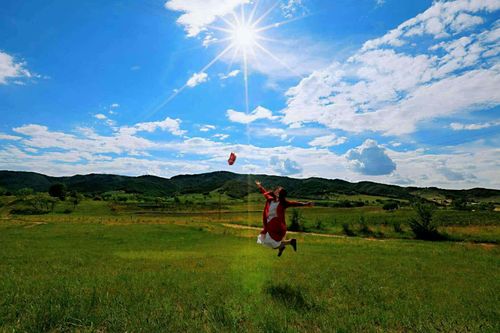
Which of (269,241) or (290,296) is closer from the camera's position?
(290,296)

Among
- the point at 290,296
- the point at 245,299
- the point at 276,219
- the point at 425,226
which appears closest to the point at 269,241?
the point at 276,219

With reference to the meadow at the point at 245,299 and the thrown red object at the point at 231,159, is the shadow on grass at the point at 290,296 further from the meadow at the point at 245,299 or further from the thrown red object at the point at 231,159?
the thrown red object at the point at 231,159

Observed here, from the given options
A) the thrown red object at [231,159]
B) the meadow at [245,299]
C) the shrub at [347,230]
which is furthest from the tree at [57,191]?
the thrown red object at [231,159]

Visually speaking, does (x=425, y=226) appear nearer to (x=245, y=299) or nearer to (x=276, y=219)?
(x=276, y=219)

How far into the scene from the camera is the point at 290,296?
10922mm

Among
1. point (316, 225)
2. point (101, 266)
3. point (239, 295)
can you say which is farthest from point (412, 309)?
point (316, 225)

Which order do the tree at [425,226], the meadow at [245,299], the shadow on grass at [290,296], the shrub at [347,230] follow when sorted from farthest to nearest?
the shrub at [347,230], the tree at [425,226], the shadow on grass at [290,296], the meadow at [245,299]

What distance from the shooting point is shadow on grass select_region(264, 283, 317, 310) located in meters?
9.78

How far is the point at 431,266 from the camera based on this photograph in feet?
64.2

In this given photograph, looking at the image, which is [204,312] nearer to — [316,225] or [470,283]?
[470,283]

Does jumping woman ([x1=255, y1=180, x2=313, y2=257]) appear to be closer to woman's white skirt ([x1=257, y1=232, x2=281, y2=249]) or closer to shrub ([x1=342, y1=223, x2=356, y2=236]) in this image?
woman's white skirt ([x1=257, y1=232, x2=281, y2=249])

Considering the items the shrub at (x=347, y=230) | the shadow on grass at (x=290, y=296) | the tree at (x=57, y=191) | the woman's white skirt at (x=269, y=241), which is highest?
the tree at (x=57, y=191)

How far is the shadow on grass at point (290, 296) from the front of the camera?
9.78m

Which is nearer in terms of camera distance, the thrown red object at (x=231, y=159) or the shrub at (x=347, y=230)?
the thrown red object at (x=231, y=159)
